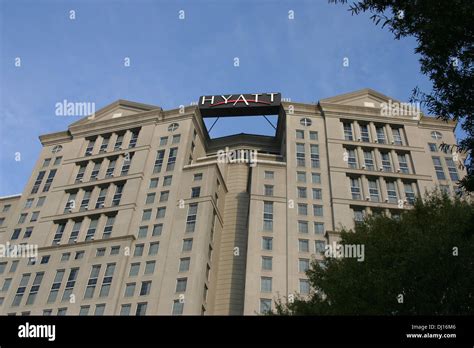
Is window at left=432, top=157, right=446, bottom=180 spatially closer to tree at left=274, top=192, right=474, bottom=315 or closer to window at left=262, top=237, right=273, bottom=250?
window at left=262, top=237, right=273, bottom=250

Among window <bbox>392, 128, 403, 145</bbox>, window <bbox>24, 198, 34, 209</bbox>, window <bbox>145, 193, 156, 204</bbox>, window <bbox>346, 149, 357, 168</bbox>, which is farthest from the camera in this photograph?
window <bbox>392, 128, 403, 145</bbox>

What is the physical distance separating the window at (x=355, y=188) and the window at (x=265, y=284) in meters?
16.1

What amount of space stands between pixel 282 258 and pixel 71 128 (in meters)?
40.8

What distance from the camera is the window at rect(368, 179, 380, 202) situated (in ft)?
194

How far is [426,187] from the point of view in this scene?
5984 centimetres

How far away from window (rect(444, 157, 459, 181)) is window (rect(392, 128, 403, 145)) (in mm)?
6472

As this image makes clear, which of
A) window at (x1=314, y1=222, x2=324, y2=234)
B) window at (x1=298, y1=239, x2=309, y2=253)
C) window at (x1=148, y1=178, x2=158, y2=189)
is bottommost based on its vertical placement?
window at (x1=298, y1=239, x2=309, y2=253)

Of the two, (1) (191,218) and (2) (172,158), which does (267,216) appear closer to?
(1) (191,218)

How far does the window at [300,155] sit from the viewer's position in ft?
206

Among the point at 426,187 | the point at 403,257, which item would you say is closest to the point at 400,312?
the point at 403,257

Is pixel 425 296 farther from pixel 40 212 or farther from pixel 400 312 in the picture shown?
pixel 40 212

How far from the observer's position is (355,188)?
198 feet

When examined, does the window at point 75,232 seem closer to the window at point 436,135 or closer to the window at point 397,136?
the window at point 397,136

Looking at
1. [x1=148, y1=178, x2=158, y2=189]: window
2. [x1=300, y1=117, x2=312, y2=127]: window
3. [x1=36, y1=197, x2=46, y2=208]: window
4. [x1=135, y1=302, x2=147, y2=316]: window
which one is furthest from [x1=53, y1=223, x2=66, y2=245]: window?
[x1=300, y1=117, x2=312, y2=127]: window
